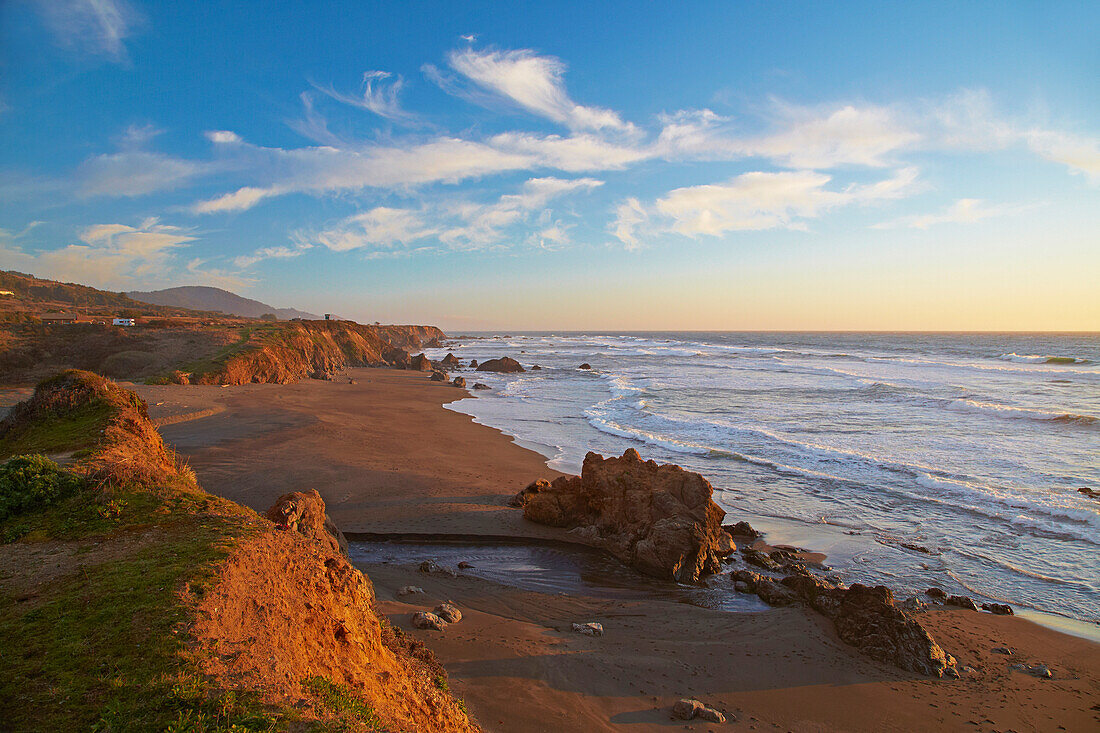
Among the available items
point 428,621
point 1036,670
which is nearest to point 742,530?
point 1036,670

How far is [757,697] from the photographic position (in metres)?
Result: 6.86

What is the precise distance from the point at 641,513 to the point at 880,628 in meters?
4.70

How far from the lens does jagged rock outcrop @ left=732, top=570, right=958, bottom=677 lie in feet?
24.9

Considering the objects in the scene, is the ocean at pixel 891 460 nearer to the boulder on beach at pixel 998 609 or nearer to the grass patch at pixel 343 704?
the boulder on beach at pixel 998 609

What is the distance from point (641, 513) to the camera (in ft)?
37.5

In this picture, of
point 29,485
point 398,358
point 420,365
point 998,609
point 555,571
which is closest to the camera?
point 29,485

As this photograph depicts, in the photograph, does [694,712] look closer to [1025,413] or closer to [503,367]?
[1025,413]

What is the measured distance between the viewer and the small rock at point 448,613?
26.2 feet

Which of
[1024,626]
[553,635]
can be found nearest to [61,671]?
[553,635]

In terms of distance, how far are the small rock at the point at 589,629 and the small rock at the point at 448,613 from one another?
185 cm

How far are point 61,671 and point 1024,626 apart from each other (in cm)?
1290

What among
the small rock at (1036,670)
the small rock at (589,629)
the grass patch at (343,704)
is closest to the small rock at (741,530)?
the small rock at (1036,670)

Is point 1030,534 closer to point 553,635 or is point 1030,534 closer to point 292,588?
point 553,635

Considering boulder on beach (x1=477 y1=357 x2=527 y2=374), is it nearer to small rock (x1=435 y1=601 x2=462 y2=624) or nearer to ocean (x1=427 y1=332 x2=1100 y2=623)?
ocean (x1=427 y1=332 x2=1100 y2=623)
